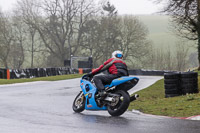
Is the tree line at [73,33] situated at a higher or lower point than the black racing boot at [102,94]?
higher

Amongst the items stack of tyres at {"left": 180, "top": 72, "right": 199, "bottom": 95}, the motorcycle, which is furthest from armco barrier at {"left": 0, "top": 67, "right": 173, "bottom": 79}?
the motorcycle

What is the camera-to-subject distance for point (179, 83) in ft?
52.1

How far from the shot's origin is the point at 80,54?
74.3 meters

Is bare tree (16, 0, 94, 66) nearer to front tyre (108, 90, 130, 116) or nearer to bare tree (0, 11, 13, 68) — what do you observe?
bare tree (0, 11, 13, 68)

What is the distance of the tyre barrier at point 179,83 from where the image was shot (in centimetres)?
1574

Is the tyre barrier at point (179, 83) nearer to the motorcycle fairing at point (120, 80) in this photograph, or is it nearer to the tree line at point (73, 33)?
the motorcycle fairing at point (120, 80)

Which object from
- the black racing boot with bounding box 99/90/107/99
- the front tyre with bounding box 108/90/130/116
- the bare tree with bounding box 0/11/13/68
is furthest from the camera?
the bare tree with bounding box 0/11/13/68

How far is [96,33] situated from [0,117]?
6136 centimetres

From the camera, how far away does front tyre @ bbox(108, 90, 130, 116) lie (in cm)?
974

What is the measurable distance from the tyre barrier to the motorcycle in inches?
209

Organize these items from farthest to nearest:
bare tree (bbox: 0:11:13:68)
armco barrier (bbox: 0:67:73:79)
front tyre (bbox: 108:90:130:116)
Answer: bare tree (bbox: 0:11:13:68) → armco barrier (bbox: 0:67:73:79) → front tyre (bbox: 108:90:130:116)

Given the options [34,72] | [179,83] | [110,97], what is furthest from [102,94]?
[34,72]

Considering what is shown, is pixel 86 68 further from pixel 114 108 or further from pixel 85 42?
pixel 114 108

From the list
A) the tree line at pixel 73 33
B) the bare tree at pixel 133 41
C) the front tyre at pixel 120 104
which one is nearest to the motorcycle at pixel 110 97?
the front tyre at pixel 120 104
